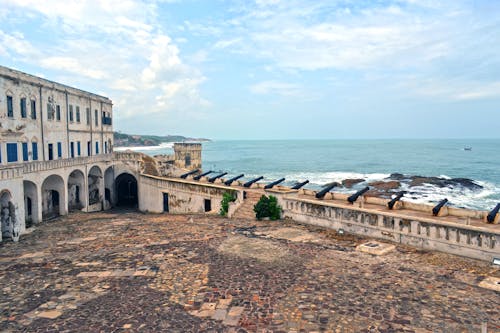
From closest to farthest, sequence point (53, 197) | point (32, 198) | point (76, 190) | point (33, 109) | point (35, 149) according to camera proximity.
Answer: point (32, 198), point (33, 109), point (35, 149), point (53, 197), point (76, 190)

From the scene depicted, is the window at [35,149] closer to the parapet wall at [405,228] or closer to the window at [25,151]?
the window at [25,151]

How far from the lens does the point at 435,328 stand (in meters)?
8.54

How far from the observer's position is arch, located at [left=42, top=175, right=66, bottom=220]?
26453 millimetres

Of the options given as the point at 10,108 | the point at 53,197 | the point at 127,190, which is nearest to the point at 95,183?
the point at 53,197

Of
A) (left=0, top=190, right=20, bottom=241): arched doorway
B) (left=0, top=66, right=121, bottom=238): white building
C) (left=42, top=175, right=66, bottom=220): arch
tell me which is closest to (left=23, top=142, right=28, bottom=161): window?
(left=0, top=66, right=121, bottom=238): white building

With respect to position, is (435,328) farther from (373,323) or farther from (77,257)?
(77,257)

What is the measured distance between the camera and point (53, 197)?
92.3ft

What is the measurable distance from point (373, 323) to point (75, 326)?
25.0ft

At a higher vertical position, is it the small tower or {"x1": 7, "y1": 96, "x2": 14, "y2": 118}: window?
{"x1": 7, "y1": 96, "x2": 14, "y2": 118}: window

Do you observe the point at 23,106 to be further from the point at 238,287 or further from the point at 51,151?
the point at 238,287

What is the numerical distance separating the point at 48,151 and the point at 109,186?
985 cm

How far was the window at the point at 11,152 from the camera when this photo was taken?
2242 cm

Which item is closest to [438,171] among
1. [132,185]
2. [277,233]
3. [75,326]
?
[132,185]

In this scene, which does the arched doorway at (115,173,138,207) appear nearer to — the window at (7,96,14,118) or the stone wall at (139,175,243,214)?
the stone wall at (139,175,243,214)
